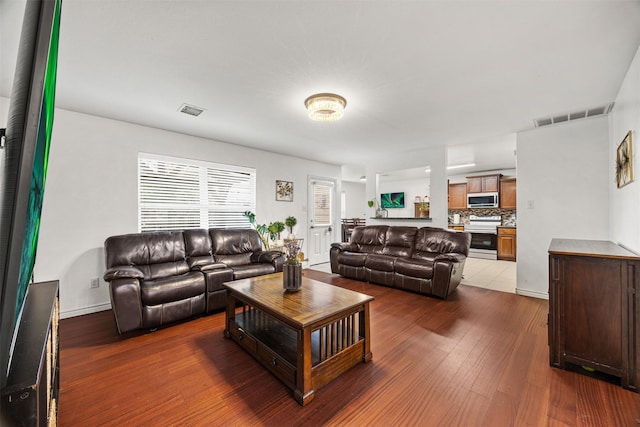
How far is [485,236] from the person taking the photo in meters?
7.01

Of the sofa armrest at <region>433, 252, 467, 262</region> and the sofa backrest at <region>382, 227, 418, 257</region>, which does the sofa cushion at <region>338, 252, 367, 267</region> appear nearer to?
the sofa backrest at <region>382, 227, 418, 257</region>

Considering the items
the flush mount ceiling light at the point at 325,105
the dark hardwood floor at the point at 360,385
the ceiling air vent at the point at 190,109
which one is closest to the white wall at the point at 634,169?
the dark hardwood floor at the point at 360,385

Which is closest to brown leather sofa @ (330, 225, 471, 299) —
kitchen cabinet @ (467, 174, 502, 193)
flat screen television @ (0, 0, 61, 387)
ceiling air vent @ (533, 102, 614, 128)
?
ceiling air vent @ (533, 102, 614, 128)

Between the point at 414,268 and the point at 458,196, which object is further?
the point at 458,196

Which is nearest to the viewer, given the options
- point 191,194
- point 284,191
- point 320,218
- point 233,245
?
point 233,245

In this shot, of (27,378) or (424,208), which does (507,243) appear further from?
(27,378)

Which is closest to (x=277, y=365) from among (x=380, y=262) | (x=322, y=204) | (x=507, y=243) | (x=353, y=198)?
(x=380, y=262)

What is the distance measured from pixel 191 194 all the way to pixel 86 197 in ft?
4.23

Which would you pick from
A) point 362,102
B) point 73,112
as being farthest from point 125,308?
point 362,102

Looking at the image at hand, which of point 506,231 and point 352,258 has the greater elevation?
point 506,231

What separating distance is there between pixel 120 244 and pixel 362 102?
11.1 feet

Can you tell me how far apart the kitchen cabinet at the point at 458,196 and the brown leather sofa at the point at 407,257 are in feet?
12.7

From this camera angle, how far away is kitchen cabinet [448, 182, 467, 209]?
7.73 m

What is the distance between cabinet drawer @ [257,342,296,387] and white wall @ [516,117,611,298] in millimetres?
3871
